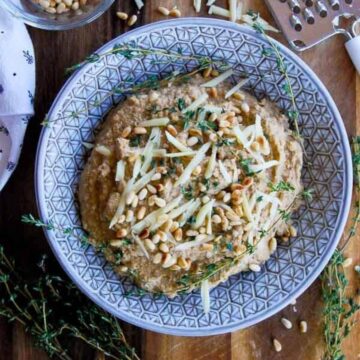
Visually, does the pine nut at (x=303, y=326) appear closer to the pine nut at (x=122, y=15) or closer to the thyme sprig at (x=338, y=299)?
the thyme sprig at (x=338, y=299)

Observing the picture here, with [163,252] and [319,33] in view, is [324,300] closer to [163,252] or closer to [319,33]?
[163,252]

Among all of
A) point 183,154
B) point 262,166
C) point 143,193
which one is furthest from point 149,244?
point 262,166

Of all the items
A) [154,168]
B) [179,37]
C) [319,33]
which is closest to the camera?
[154,168]

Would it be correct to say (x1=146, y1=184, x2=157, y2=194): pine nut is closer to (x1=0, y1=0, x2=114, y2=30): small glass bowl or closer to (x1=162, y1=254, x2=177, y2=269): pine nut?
(x1=162, y1=254, x2=177, y2=269): pine nut

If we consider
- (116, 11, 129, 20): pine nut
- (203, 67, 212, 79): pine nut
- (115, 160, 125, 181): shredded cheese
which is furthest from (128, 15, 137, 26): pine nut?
(115, 160, 125, 181): shredded cheese

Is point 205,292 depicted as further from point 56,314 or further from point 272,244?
point 56,314

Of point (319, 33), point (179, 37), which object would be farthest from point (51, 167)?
point (319, 33)

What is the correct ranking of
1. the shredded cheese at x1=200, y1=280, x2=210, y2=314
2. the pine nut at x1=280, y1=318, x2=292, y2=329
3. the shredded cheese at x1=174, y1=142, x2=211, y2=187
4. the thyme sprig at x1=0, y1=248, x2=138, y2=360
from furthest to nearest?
1. the pine nut at x1=280, y1=318, x2=292, y2=329
2. the thyme sprig at x1=0, y1=248, x2=138, y2=360
3. the shredded cheese at x1=200, y1=280, x2=210, y2=314
4. the shredded cheese at x1=174, y1=142, x2=211, y2=187
